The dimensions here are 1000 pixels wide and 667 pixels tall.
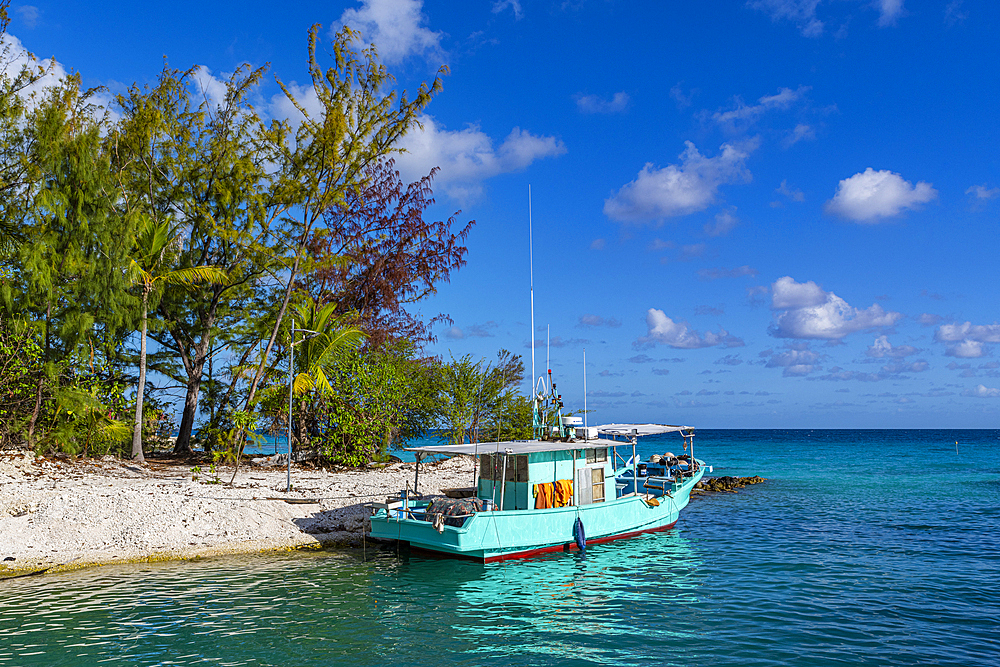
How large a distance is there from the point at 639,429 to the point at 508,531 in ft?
31.1

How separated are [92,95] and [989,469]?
6829cm

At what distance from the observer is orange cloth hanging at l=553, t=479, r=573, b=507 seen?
20.3 meters

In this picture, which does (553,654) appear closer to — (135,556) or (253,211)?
(135,556)

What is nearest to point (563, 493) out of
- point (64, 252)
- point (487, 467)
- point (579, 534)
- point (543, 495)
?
point (543, 495)

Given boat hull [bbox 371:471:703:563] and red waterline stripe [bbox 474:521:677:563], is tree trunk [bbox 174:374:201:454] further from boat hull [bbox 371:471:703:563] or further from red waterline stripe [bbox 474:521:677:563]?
red waterline stripe [bbox 474:521:677:563]

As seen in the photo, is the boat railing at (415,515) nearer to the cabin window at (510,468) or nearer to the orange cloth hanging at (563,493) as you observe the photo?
the cabin window at (510,468)

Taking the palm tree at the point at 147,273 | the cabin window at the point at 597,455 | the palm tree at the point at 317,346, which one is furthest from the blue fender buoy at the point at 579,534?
the palm tree at the point at 147,273

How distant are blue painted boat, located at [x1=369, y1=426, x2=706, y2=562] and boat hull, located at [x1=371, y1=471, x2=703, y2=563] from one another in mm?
28

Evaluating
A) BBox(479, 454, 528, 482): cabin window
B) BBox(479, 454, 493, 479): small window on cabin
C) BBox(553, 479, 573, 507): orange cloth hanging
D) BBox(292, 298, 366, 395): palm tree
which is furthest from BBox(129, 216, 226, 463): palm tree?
BBox(553, 479, 573, 507): orange cloth hanging

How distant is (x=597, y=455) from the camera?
21828 millimetres

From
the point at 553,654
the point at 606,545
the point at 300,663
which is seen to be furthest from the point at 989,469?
the point at 300,663

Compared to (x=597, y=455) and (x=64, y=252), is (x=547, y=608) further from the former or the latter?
(x=64, y=252)

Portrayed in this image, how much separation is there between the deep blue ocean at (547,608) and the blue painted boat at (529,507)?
644 millimetres

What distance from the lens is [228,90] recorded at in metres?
29.4
